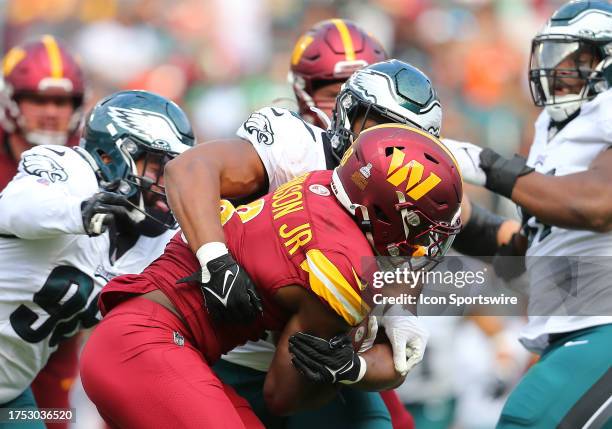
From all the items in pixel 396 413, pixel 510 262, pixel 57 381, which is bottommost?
pixel 57 381

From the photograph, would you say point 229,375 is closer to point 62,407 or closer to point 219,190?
point 219,190

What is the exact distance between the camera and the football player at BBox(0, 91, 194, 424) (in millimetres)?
3539

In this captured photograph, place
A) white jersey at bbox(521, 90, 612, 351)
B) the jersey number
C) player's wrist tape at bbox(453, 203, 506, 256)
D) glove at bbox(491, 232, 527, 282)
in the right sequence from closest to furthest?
1. the jersey number
2. white jersey at bbox(521, 90, 612, 351)
3. glove at bbox(491, 232, 527, 282)
4. player's wrist tape at bbox(453, 203, 506, 256)

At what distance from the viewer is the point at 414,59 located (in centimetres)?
988

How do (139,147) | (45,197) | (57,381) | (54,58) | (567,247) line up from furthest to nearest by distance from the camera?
(54,58)
(57,381)
(567,247)
(139,147)
(45,197)

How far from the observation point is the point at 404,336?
3.30 meters

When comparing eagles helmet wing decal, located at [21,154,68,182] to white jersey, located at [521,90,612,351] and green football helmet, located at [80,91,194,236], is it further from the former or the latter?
white jersey, located at [521,90,612,351]

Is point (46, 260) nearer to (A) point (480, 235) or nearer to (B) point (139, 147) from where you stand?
(B) point (139, 147)

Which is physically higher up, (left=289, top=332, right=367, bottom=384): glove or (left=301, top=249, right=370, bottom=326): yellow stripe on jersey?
(left=301, top=249, right=370, bottom=326): yellow stripe on jersey

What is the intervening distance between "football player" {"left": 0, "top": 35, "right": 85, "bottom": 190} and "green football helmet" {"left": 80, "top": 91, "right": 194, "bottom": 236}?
1663 millimetres

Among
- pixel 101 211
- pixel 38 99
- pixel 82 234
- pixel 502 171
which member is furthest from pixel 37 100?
pixel 502 171

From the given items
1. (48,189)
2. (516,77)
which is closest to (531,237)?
(48,189)

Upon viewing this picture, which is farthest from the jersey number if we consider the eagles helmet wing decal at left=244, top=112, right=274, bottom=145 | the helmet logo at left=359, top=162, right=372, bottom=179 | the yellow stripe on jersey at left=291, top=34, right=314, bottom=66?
the yellow stripe on jersey at left=291, top=34, right=314, bottom=66

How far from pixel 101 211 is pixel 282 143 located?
2.01ft
